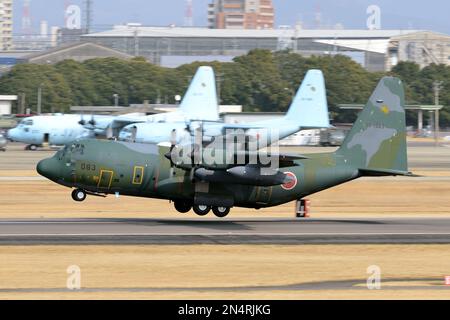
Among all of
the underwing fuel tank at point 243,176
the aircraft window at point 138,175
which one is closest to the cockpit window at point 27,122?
the aircraft window at point 138,175

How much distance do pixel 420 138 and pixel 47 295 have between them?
412 feet

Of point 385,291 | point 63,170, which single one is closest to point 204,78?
point 63,170

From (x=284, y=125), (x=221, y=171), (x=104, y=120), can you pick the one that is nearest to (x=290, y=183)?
(x=221, y=171)

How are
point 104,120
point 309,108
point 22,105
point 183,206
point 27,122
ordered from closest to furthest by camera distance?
point 183,206 < point 309,108 < point 104,120 < point 27,122 < point 22,105

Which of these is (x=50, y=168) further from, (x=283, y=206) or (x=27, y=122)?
(x=27, y=122)

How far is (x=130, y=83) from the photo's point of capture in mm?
164750

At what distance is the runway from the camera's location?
32.2m

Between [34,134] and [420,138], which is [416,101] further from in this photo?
[34,134]

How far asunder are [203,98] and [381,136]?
50.2 m

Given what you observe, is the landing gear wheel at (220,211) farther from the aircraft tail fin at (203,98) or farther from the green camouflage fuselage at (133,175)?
the aircraft tail fin at (203,98)

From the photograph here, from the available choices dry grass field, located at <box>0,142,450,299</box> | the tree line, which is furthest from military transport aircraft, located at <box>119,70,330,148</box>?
the tree line

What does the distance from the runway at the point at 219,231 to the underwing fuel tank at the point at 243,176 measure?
1836 millimetres

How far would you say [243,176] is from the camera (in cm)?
3659

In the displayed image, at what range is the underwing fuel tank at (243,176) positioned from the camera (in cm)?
3650
